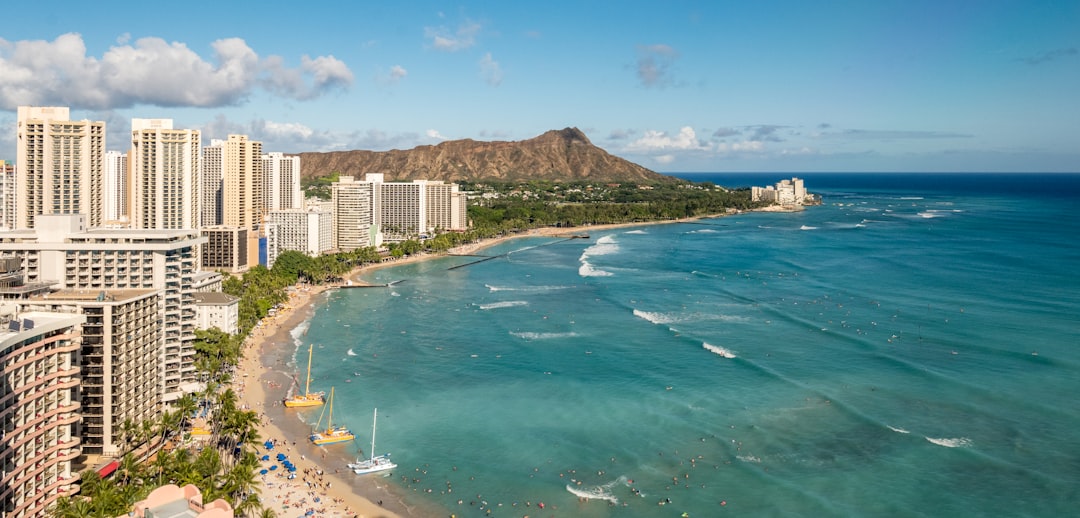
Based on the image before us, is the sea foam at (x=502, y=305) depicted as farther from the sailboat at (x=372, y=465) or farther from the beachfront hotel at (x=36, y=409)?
the beachfront hotel at (x=36, y=409)

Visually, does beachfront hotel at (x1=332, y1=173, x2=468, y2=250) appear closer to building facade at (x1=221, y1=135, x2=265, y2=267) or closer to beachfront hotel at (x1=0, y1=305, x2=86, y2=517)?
building facade at (x1=221, y1=135, x2=265, y2=267)

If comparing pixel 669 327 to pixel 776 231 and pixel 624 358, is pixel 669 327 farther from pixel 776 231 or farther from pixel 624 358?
pixel 776 231

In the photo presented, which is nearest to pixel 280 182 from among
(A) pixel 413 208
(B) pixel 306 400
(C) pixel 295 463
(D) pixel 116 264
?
(A) pixel 413 208

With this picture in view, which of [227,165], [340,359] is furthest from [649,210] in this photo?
[340,359]

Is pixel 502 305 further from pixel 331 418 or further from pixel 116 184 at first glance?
pixel 116 184

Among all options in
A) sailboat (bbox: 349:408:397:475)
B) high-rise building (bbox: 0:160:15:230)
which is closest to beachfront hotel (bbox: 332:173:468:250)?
high-rise building (bbox: 0:160:15:230)

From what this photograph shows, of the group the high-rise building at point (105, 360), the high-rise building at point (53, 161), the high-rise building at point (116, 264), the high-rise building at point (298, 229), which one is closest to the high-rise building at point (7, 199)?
the high-rise building at point (53, 161)
